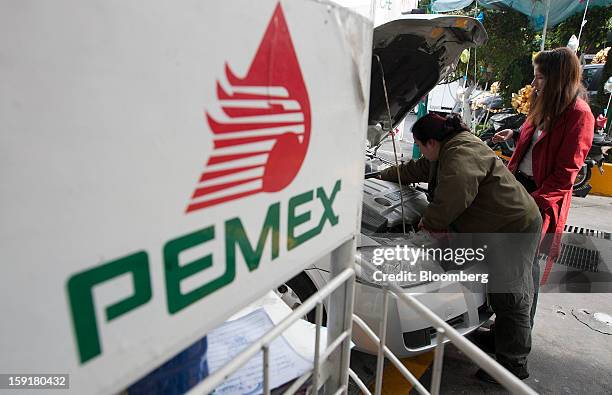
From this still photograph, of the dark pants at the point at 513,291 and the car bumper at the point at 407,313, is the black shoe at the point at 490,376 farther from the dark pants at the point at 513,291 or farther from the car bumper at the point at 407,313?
the car bumper at the point at 407,313

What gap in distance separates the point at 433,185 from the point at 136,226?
7.94ft

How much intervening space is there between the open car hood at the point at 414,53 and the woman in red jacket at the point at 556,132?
467mm

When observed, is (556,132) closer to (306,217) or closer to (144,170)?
(306,217)

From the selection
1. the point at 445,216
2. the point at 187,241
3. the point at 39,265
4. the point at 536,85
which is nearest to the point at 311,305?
the point at 187,241

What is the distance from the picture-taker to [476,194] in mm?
2080

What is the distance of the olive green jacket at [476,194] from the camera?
80.3 inches

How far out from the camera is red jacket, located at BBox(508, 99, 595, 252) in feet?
7.18

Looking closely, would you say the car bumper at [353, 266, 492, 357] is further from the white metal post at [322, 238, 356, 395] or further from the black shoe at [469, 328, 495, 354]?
the white metal post at [322, 238, 356, 395]

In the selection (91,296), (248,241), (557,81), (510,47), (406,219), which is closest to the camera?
(91,296)

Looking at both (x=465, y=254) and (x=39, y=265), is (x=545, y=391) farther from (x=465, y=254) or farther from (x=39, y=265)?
(x=39, y=265)

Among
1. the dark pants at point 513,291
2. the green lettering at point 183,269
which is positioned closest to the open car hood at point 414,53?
the dark pants at point 513,291

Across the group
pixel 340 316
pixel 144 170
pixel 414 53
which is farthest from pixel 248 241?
pixel 414 53

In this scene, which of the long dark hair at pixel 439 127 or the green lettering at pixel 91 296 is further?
the long dark hair at pixel 439 127

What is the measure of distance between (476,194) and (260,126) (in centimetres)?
178
